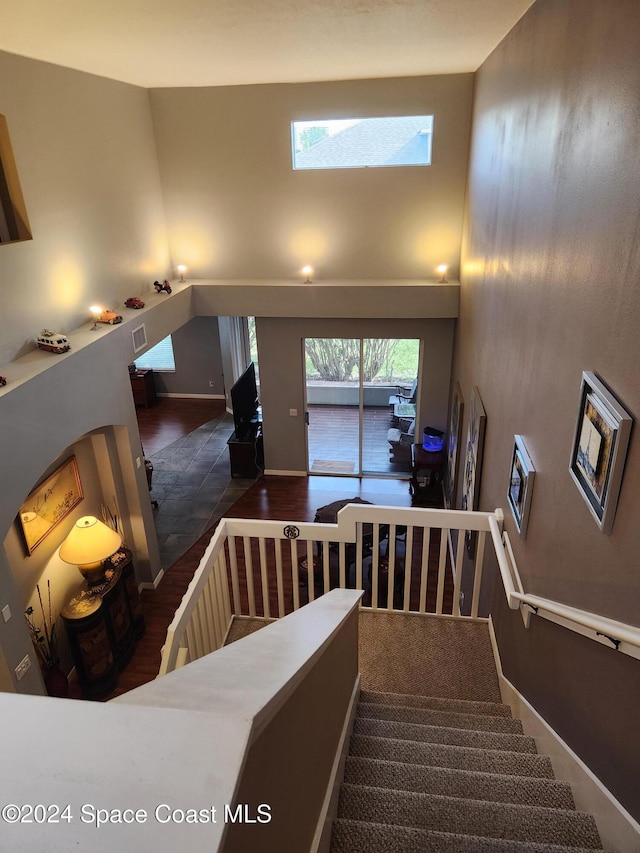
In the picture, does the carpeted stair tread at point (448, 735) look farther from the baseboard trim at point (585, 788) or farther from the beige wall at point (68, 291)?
the beige wall at point (68, 291)

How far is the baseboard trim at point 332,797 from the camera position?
1722 mm

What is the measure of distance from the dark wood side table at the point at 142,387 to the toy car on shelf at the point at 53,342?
706 cm

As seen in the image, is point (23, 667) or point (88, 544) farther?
point (88, 544)

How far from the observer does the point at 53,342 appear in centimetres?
432

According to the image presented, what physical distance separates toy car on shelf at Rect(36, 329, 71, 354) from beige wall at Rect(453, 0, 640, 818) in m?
3.28

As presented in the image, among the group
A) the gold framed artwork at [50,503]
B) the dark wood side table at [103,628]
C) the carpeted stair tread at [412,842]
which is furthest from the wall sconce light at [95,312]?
the carpeted stair tread at [412,842]

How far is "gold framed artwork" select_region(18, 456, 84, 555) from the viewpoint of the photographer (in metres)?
4.39

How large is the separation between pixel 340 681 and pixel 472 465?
278cm

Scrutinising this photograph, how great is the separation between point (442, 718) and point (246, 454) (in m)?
5.73

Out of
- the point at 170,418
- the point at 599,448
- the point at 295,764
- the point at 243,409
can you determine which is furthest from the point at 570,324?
the point at 170,418

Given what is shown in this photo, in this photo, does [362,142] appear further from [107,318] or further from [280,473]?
[280,473]

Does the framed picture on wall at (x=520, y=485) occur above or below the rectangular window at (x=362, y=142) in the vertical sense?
below

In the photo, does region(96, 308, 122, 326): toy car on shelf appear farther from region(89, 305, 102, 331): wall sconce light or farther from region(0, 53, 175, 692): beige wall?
region(0, 53, 175, 692): beige wall

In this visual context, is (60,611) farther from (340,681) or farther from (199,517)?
(340,681)
